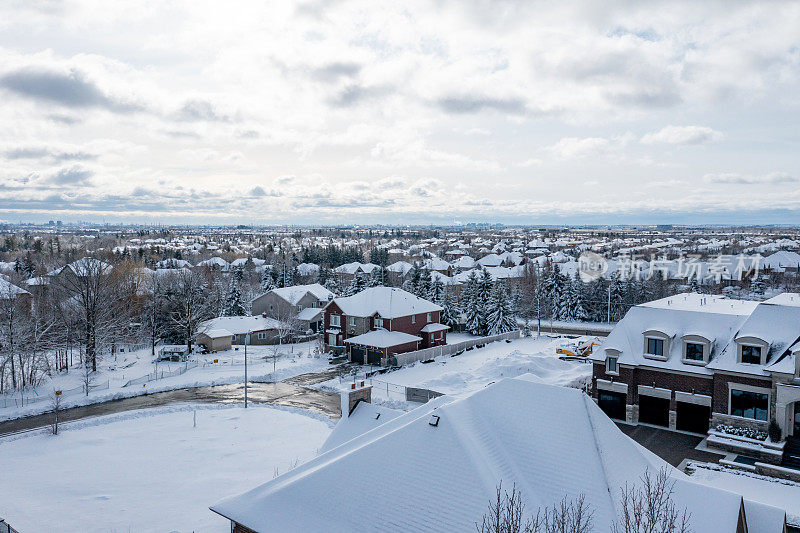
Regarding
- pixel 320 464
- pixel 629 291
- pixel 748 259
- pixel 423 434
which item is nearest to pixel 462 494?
pixel 423 434

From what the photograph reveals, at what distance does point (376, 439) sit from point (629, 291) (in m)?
69.4

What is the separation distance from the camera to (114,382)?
40.0 metres

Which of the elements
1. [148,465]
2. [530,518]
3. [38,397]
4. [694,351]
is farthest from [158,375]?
[530,518]

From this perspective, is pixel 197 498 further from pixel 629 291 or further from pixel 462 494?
pixel 629 291

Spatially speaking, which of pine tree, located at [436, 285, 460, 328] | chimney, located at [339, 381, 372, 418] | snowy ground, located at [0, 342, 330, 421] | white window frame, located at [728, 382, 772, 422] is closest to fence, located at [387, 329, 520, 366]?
snowy ground, located at [0, 342, 330, 421]

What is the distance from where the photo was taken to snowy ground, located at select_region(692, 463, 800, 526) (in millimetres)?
18438

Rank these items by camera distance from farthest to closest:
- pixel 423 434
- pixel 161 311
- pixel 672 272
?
pixel 672 272
pixel 161 311
pixel 423 434

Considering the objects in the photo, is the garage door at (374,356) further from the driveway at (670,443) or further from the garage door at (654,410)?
the garage door at (654,410)

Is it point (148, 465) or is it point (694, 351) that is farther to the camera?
point (694, 351)

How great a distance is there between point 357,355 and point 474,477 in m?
36.9

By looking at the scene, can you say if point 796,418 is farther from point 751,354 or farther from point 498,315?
point 498,315

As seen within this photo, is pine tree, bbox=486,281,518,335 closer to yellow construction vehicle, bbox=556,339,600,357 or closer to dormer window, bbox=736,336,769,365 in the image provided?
yellow construction vehicle, bbox=556,339,600,357

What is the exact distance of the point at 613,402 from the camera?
29.2m

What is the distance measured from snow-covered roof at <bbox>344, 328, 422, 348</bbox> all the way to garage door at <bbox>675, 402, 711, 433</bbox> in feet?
77.9
